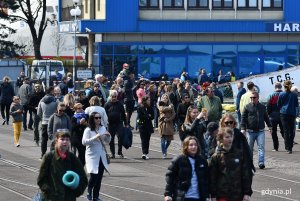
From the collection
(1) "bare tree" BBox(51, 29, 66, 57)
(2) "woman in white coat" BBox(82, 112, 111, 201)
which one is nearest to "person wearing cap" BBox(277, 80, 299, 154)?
(2) "woman in white coat" BBox(82, 112, 111, 201)

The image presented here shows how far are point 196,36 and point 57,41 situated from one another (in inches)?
1115

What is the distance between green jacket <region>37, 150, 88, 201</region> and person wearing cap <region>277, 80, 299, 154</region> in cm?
1463

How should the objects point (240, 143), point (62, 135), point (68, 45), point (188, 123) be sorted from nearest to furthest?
point (62, 135) → point (240, 143) → point (188, 123) → point (68, 45)

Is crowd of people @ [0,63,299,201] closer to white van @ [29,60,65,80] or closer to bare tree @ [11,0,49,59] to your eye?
white van @ [29,60,65,80]

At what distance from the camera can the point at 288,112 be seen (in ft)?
87.5

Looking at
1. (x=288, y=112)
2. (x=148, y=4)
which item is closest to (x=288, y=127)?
(x=288, y=112)

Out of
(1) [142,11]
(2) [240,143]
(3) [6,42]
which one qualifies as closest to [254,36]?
(1) [142,11]

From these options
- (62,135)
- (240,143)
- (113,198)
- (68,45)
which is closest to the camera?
(62,135)

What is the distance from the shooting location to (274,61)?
57.2m

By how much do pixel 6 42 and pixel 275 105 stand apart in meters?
50.7

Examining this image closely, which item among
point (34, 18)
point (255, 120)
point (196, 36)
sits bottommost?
point (255, 120)

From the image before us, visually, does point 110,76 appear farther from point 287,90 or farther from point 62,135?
point 62,135

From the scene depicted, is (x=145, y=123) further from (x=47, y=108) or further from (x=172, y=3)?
(x=172, y=3)

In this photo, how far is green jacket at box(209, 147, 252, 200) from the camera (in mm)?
12570
